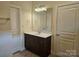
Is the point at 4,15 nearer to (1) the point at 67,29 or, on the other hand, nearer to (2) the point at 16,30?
(2) the point at 16,30

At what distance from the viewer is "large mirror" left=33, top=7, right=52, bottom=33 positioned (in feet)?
4.44

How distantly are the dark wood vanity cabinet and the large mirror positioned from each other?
13cm

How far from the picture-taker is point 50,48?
134 cm

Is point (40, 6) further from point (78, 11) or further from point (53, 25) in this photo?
point (78, 11)

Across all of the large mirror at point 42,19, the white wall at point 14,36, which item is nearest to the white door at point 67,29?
the large mirror at point 42,19

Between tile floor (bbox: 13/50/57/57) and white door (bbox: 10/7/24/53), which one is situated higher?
white door (bbox: 10/7/24/53)

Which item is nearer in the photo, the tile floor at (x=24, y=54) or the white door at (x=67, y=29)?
the white door at (x=67, y=29)

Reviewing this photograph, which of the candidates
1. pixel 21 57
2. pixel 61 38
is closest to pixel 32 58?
pixel 21 57

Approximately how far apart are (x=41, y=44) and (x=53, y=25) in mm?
319

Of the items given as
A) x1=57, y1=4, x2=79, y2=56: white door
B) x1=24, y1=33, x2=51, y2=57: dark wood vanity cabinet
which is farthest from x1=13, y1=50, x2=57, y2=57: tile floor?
x1=57, y1=4, x2=79, y2=56: white door

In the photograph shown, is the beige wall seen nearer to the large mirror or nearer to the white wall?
the white wall

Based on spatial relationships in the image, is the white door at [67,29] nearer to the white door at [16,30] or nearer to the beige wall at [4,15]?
the white door at [16,30]

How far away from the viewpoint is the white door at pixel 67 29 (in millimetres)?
1246

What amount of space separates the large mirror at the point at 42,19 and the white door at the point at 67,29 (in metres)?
0.14
